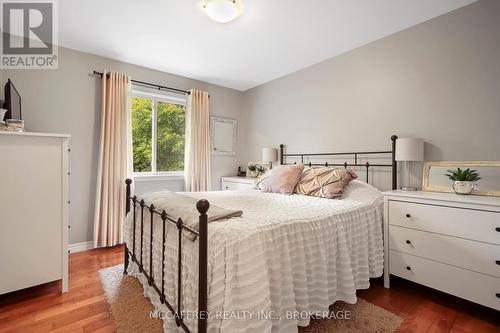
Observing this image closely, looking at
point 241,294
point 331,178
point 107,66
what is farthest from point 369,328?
point 107,66

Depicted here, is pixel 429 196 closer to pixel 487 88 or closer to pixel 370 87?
pixel 487 88

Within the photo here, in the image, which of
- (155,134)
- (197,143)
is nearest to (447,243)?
(197,143)

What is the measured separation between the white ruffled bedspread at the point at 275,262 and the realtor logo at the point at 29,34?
204 cm

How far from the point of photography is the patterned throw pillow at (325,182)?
224 cm

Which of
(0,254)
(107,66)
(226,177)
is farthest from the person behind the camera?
(226,177)

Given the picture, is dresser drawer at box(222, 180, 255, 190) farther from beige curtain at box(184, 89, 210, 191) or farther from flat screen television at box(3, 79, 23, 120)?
flat screen television at box(3, 79, 23, 120)

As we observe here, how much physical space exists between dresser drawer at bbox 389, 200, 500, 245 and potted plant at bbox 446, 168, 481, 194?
0.31 metres

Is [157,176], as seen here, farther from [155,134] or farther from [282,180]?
[282,180]

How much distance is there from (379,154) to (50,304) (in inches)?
128

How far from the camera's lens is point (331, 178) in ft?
7.64

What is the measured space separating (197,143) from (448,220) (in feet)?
10.3

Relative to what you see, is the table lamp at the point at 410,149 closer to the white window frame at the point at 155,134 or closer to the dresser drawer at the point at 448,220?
the dresser drawer at the point at 448,220

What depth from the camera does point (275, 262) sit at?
48.7 inches

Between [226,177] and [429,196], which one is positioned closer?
[429,196]
